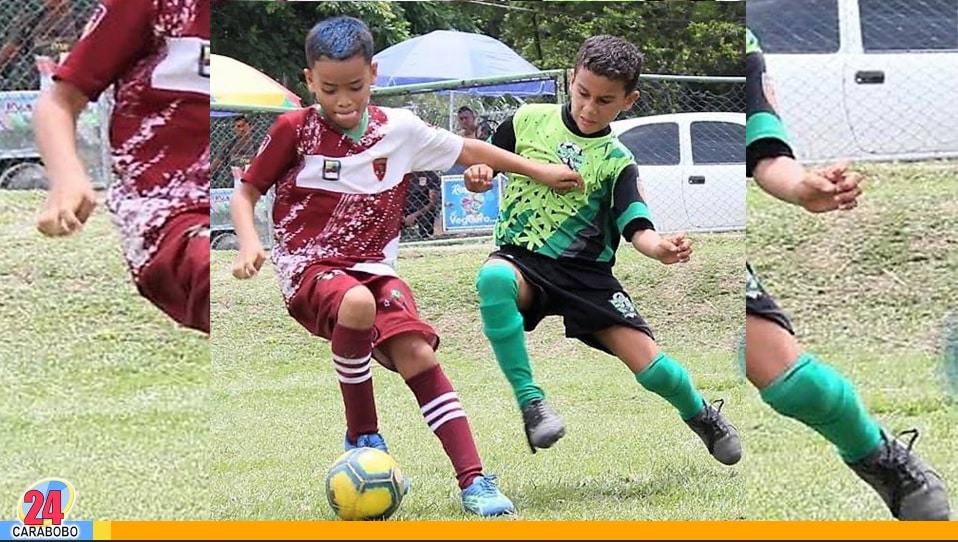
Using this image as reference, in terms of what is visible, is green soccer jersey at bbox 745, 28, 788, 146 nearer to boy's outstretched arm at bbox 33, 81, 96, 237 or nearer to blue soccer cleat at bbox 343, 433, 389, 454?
blue soccer cleat at bbox 343, 433, 389, 454

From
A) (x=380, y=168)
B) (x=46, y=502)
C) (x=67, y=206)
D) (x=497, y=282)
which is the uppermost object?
(x=67, y=206)

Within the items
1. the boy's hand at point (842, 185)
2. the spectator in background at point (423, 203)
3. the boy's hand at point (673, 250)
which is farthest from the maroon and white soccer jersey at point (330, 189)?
the boy's hand at point (842, 185)

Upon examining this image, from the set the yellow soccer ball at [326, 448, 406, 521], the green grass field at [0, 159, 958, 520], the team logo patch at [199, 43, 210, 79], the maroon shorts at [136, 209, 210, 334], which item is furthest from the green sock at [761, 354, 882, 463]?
the team logo patch at [199, 43, 210, 79]

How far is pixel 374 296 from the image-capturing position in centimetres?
396

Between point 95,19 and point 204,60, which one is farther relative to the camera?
point 204,60

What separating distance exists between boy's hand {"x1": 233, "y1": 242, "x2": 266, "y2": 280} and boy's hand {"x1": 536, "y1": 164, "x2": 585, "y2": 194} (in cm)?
83

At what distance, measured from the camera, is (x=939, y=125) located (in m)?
4.03

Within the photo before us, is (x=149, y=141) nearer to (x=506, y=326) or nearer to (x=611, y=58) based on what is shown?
(x=506, y=326)

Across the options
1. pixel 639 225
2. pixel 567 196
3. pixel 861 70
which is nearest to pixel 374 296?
pixel 567 196

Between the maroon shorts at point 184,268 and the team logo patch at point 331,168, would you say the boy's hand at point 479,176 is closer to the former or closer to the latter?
the team logo patch at point 331,168

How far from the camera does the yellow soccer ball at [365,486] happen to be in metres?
3.79

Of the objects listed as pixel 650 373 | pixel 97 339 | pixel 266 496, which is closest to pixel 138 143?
pixel 97 339

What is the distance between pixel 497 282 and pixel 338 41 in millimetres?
824

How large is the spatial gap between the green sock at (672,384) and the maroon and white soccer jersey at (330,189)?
2.66 feet
